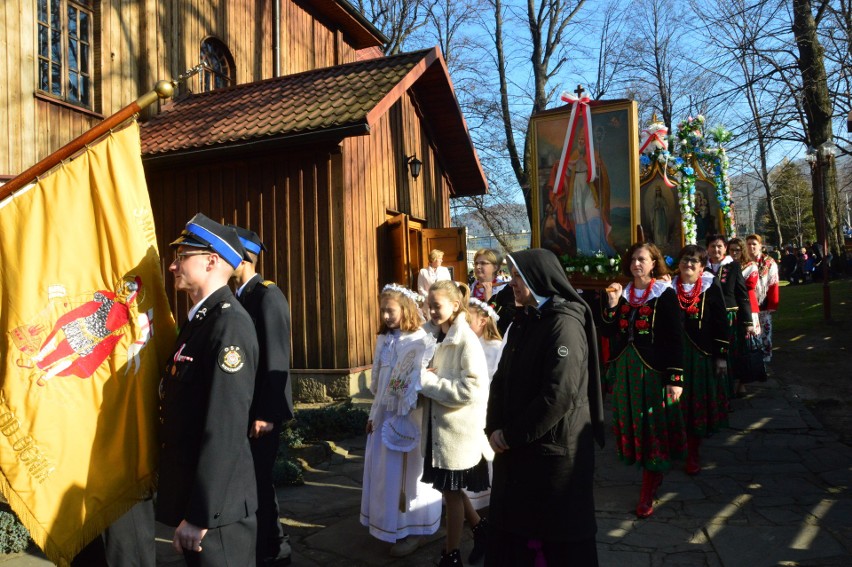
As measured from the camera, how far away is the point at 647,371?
5262 millimetres

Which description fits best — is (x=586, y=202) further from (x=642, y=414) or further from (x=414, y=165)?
(x=414, y=165)

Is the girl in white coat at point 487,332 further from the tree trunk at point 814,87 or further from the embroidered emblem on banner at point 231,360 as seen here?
the tree trunk at point 814,87

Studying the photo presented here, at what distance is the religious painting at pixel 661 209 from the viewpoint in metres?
14.8

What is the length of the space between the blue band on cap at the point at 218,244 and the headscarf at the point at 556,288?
4.48ft

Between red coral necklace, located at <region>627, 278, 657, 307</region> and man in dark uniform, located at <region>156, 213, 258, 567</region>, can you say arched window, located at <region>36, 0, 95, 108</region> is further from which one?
red coral necklace, located at <region>627, 278, 657, 307</region>

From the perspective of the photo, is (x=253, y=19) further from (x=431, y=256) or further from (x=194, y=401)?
(x=194, y=401)

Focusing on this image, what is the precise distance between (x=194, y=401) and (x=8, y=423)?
0.74 meters

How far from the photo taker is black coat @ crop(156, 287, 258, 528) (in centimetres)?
247

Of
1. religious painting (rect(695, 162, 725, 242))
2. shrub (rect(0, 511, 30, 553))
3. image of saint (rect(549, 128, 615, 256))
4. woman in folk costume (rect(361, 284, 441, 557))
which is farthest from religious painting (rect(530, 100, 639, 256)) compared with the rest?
religious painting (rect(695, 162, 725, 242))

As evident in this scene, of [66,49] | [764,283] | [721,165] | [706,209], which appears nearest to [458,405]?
[764,283]

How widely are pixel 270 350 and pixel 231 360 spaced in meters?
1.35

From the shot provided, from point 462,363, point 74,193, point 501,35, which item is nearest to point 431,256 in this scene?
point 462,363

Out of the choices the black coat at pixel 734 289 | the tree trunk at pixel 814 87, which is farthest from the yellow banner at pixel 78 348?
the tree trunk at pixel 814 87

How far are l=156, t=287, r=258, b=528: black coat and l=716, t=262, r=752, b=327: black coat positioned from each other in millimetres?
7190
